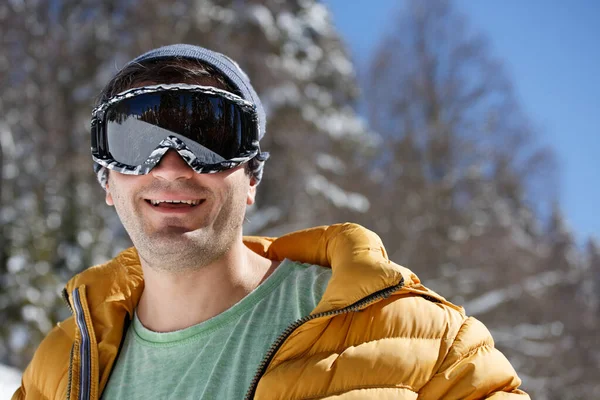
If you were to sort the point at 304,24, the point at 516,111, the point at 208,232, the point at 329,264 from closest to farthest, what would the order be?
the point at 208,232 → the point at 329,264 → the point at 304,24 → the point at 516,111

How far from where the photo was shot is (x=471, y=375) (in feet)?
5.26

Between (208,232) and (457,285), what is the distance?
702 inches

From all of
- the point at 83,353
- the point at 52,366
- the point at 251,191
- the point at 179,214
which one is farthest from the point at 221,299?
the point at 52,366

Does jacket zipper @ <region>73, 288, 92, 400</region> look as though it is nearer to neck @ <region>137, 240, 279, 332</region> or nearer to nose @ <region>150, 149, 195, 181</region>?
neck @ <region>137, 240, 279, 332</region>

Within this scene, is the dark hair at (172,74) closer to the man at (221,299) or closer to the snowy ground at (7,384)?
the man at (221,299)

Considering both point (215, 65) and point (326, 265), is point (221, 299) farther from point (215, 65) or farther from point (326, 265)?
point (215, 65)

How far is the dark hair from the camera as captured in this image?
2.05 metres

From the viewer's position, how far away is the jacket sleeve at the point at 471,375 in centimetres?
160

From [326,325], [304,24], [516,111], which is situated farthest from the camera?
[516,111]

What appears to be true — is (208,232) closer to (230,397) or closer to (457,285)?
(230,397)

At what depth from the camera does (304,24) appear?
14766mm

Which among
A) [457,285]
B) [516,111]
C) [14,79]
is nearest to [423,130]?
[516,111]

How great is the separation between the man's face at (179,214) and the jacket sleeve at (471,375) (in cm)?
76

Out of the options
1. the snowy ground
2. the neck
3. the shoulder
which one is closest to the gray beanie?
the neck
